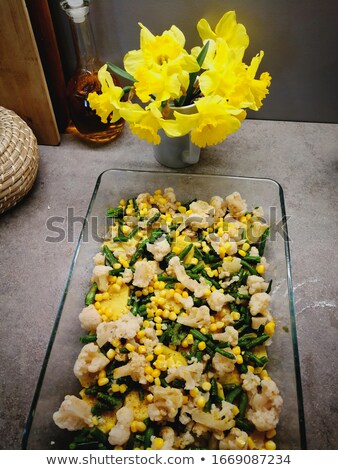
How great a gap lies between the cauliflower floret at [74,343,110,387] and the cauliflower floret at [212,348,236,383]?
8.6 inches

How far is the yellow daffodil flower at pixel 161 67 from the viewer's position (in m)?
1.02

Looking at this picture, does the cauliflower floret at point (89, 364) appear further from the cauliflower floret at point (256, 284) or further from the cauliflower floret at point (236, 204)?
the cauliflower floret at point (236, 204)

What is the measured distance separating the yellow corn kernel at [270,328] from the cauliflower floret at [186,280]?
15 centimetres

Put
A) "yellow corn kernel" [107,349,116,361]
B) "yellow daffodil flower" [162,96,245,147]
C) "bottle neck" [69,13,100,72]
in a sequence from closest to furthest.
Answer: "yellow corn kernel" [107,349,116,361] → "yellow daffodil flower" [162,96,245,147] → "bottle neck" [69,13,100,72]

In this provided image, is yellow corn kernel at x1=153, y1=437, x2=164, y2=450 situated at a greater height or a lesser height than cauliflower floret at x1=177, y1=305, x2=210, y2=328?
lesser

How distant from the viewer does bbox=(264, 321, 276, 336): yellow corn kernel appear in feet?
3.08

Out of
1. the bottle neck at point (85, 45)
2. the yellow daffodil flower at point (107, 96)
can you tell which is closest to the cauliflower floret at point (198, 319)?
the yellow daffodil flower at point (107, 96)

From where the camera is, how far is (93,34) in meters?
1.33

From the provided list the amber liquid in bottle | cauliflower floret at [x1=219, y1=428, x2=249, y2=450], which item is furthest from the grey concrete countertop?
cauliflower floret at [x1=219, y1=428, x2=249, y2=450]

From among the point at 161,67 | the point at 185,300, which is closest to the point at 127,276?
the point at 185,300

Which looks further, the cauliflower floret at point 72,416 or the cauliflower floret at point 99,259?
the cauliflower floret at point 99,259

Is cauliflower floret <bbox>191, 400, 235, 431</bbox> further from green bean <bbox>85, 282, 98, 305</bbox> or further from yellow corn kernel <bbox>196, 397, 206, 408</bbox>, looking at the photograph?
green bean <bbox>85, 282, 98, 305</bbox>
